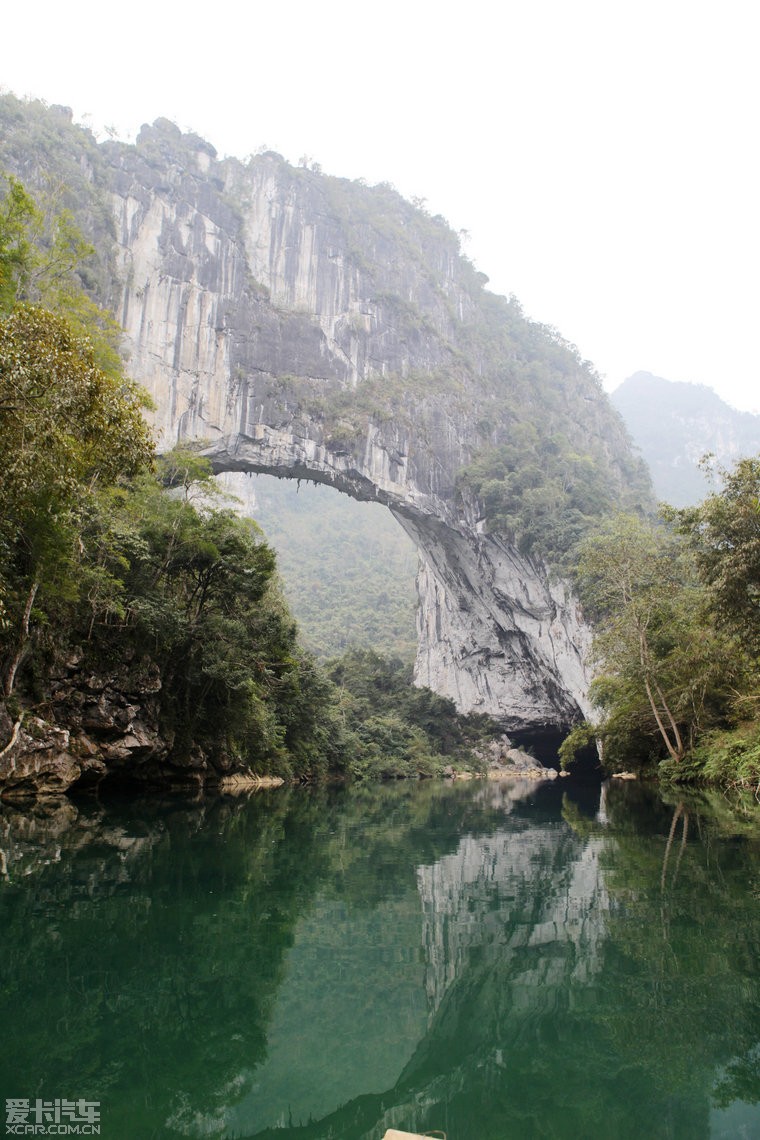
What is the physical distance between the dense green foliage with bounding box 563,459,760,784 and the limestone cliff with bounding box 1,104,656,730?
1034cm

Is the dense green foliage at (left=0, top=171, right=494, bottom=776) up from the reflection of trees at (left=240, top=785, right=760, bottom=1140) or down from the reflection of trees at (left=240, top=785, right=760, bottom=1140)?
up

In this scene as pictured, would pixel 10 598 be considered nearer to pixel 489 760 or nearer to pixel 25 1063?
pixel 25 1063

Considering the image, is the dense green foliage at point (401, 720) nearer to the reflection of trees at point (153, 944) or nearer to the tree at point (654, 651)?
the tree at point (654, 651)

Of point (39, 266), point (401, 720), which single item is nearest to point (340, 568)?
point (401, 720)

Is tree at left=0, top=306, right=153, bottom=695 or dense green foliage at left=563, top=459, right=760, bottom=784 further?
dense green foliage at left=563, top=459, right=760, bottom=784

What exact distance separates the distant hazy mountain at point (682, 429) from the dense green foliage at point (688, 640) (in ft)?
226

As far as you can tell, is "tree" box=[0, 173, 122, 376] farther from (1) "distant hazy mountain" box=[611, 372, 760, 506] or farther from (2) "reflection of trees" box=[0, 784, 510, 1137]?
(1) "distant hazy mountain" box=[611, 372, 760, 506]

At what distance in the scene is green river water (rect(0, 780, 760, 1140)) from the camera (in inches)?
87.6

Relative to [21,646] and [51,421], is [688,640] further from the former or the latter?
[51,421]

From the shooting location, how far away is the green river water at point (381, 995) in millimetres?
2225

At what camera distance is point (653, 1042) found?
262cm

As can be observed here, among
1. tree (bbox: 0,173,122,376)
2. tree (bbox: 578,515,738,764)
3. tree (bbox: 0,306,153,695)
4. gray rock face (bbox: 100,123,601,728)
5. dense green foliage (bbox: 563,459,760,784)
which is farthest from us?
gray rock face (bbox: 100,123,601,728)

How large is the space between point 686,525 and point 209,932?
10.9 m

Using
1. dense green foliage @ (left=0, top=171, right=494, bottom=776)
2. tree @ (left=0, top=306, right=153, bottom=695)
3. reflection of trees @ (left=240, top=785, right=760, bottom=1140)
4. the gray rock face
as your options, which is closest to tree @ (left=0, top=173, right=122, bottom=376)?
dense green foliage @ (left=0, top=171, right=494, bottom=776)
